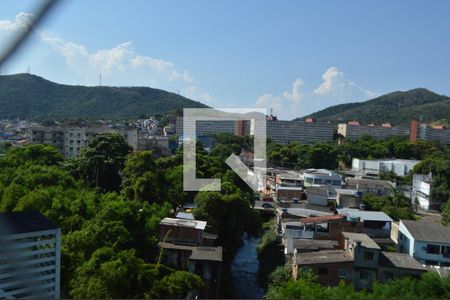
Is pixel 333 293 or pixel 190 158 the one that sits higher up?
pixel 190 158

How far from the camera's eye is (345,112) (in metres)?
54.2

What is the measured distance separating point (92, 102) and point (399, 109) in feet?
108

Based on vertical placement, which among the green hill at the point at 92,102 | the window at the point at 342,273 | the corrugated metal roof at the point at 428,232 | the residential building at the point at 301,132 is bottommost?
the window at the point at 342,273

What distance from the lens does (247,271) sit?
718cm

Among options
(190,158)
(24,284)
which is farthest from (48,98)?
(24,284)

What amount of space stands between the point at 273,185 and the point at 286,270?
8.76 metres

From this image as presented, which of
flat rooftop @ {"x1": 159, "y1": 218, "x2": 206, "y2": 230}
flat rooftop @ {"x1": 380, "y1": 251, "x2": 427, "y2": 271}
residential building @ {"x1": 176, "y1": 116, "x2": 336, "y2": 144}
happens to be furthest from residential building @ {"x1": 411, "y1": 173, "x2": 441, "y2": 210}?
residential building @ {"x1": 176, "y1": 116, "x2": 336, "y2": 144}

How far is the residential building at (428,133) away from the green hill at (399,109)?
7.88 m

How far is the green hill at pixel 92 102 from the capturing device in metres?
22.8

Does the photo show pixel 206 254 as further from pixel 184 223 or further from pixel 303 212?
pixel 303 212

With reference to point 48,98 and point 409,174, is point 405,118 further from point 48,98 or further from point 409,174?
point 48,98

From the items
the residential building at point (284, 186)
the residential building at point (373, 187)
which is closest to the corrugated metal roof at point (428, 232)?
the residential building at point (284, 186)

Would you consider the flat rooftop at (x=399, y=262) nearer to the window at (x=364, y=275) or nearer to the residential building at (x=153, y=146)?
the window at (x=364, y=275)

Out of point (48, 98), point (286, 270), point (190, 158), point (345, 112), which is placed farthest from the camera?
point (345, 112)
